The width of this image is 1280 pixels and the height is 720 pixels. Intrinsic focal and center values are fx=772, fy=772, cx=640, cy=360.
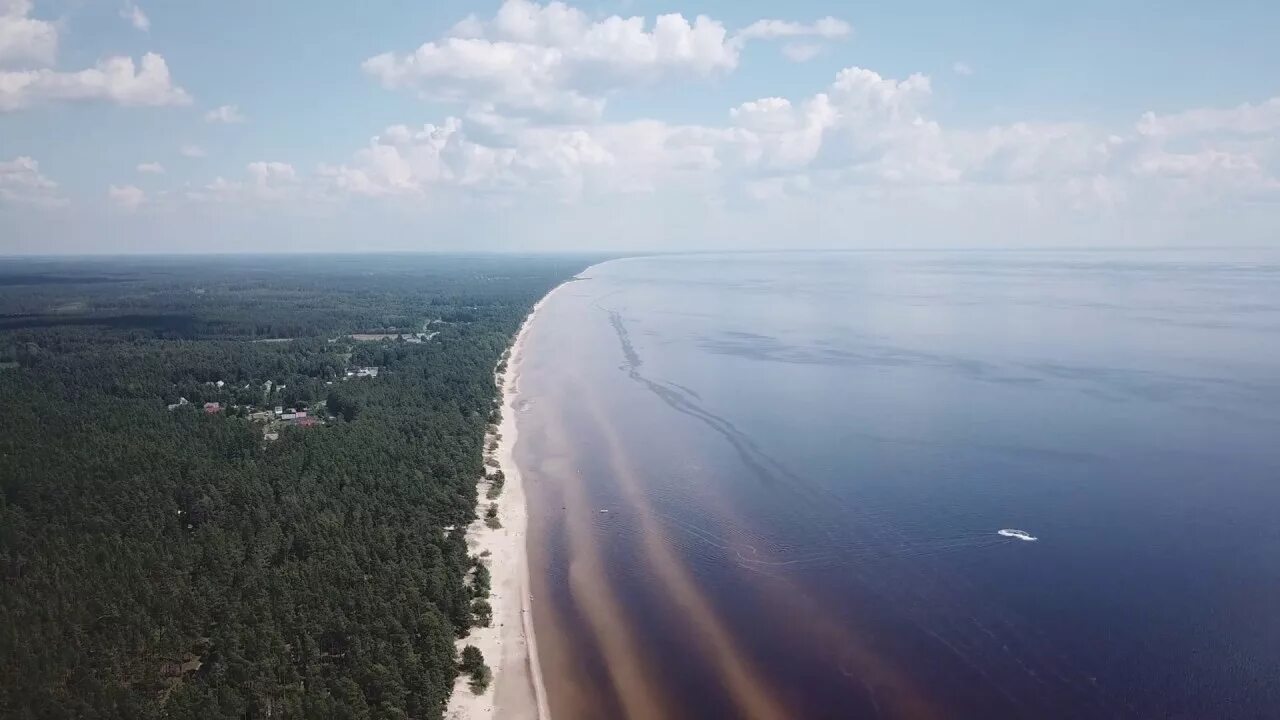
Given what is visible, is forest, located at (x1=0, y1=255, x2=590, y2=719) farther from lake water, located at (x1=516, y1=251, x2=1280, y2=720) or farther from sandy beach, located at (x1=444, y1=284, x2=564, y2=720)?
lake water, located at (x1=516, y1=251, x2=1280, y2=720)

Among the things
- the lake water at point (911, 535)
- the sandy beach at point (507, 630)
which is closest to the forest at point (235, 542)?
the sandy beach at point (507, 630)

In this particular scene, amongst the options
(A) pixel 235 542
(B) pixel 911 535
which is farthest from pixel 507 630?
(B) pixel 911 535

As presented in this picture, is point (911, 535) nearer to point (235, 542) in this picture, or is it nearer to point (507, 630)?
point (507, 630)

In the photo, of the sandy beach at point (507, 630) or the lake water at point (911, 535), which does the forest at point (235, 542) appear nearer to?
the sandy beach at point (507, 630)

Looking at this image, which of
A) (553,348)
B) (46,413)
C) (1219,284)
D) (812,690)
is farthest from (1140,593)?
(1219,284)

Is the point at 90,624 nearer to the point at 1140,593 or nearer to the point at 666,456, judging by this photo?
the point at 666,456
